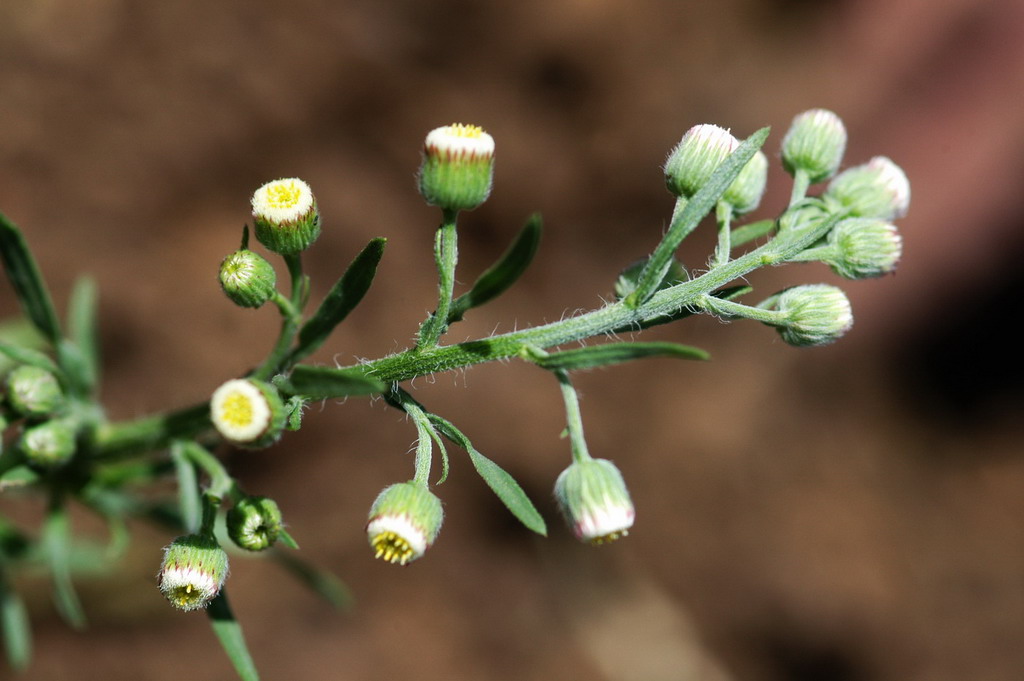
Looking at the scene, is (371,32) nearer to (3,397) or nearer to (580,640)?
(3,397)

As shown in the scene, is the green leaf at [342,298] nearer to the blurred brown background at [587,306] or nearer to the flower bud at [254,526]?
the flower bud at [254,526]

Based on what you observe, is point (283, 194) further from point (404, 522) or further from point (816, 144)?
point (816, 144)

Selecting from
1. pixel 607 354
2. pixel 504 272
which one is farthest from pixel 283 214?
pixel 607 354

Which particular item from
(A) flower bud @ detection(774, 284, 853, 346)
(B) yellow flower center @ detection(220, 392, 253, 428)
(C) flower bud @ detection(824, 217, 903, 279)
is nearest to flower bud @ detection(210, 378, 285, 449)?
(B) yellow flower center @ detection(220, 392, 253, 428)

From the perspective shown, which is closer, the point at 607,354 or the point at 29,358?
the point at 607,354

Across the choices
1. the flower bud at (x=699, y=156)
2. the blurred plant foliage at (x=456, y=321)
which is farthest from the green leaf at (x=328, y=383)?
the flower bud at (x=699, y=156)


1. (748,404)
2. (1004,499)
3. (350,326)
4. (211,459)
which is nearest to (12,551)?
(211,459)
